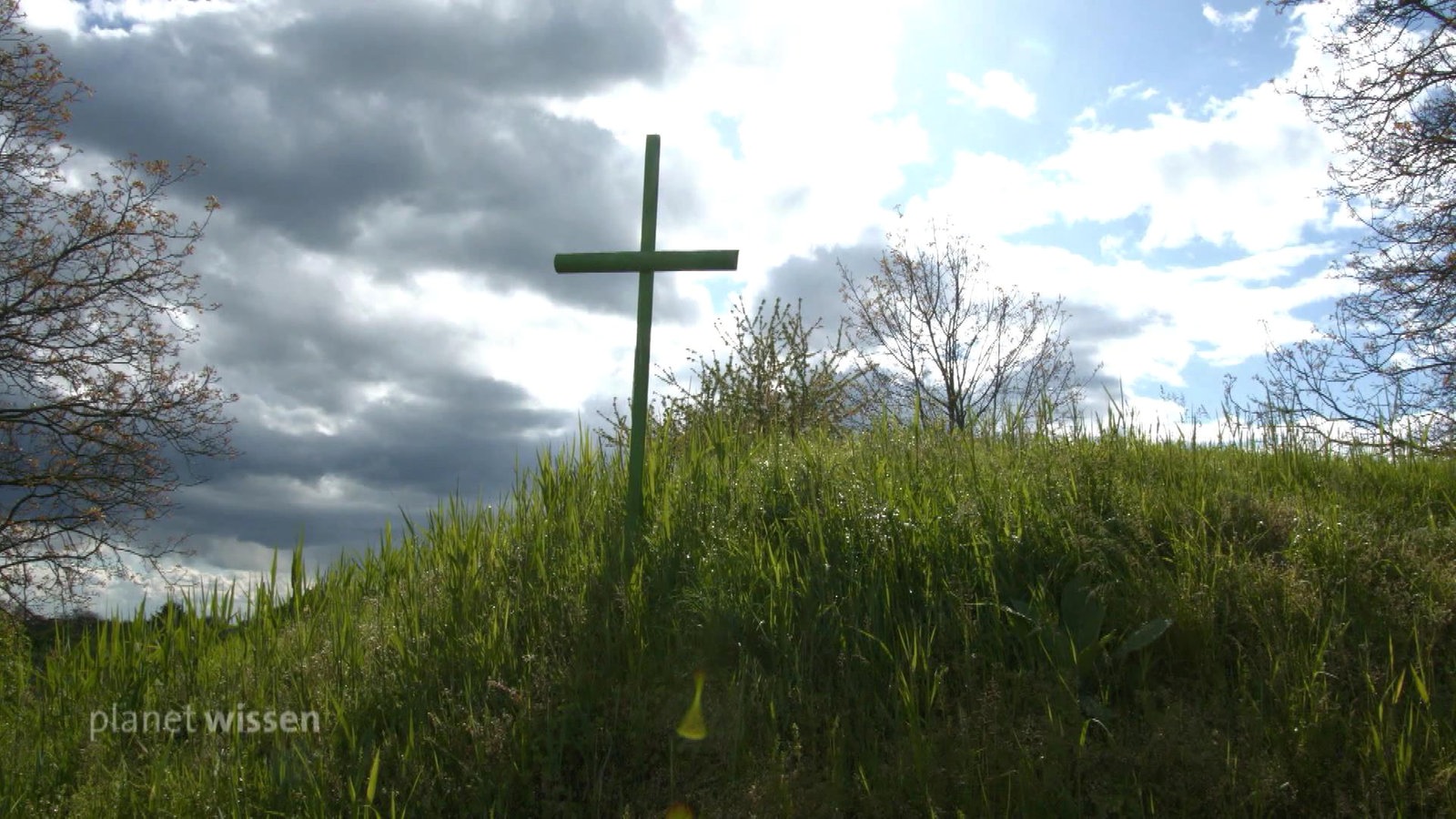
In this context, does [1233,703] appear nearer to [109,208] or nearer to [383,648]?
[383,648]

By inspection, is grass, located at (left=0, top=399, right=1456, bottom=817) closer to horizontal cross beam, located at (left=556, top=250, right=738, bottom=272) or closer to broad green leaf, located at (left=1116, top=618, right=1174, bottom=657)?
broad green leaf, located at (left=1116, top=618, right=1174, bottom=657)

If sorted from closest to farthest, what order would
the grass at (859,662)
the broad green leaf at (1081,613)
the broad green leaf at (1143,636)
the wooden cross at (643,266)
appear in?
1. the grass at (859,662)
2. the broad green leaf at (1143,636)
3. the broad green leaf at (1081,613)
4. the wooden cross at (643,266)

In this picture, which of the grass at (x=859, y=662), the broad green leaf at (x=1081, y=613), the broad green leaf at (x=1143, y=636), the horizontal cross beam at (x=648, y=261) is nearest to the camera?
the grass at (x=859, y=662)

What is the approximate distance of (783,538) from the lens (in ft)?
17.3

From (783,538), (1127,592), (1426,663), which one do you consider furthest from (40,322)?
(1426,663)

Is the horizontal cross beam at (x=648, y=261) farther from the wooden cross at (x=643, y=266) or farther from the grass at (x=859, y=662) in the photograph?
the grass at (x=859, y=662)

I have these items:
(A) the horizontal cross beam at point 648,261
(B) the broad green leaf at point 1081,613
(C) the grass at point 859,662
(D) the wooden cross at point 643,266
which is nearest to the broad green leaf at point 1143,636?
(C) the grass at point 859,662

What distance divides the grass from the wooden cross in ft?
1.02

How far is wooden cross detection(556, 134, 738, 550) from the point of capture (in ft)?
19.7

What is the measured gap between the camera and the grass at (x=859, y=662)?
3.88 m

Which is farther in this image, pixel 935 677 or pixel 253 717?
pixel 253 717

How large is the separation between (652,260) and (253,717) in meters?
3.67

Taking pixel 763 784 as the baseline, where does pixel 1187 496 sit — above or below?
above

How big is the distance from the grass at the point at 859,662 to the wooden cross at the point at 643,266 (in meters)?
0.31
